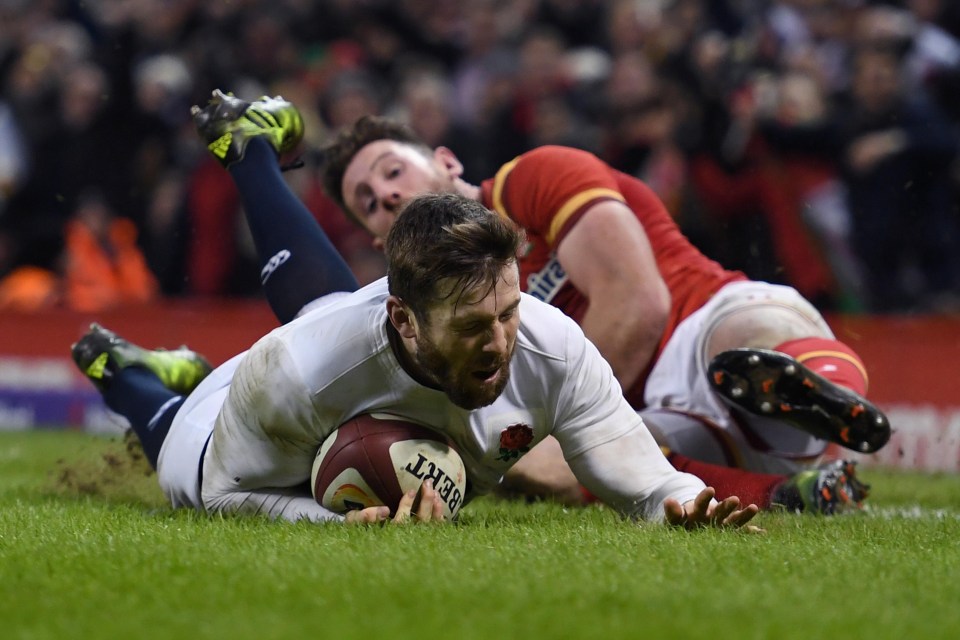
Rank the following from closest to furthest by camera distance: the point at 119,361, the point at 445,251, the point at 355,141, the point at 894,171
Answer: the point at 445,251 < the point at 119,361 < the point at 355,141 < the point at 894,171

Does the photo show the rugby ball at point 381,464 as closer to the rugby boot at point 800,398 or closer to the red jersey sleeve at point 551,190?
the rugby boot at point 800,398

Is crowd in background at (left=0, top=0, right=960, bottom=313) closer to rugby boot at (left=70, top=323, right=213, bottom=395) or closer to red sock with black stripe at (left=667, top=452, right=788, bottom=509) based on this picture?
red sock with black stripe at (left=667, top=452, right=788, bottom=509)

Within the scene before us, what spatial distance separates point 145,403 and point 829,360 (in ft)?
8.10

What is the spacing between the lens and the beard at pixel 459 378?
3604 millimetres

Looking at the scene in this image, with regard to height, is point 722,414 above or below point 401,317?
below

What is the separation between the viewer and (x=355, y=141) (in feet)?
19.5

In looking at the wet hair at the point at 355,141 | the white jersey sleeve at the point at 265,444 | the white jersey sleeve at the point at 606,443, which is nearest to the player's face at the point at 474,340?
the white jersey sleeve at the point at 606,443

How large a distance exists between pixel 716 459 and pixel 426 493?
191 cm

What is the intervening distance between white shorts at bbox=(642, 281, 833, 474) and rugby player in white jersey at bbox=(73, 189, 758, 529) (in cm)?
139

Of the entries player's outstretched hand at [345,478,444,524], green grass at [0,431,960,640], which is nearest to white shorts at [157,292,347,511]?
green grass at [0,431,960,640]

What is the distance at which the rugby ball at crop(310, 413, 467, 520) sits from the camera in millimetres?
3869

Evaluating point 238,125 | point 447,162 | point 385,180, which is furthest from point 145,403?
point 447,162

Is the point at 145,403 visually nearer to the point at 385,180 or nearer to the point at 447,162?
the point at 385,180

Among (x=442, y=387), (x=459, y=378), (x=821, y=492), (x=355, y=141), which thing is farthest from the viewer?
(x=355, y=141)
